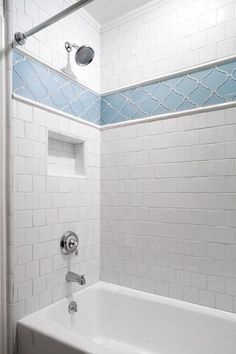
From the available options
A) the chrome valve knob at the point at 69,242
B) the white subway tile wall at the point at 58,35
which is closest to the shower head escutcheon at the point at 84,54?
the white subway tile wall at the point at 58,35

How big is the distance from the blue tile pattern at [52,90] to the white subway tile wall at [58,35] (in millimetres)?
77

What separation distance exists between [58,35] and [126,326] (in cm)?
216

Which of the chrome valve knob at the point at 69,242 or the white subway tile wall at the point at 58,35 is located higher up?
the white subway tile wall at the point at 58,35

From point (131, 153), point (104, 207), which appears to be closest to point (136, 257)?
point (104, 207)

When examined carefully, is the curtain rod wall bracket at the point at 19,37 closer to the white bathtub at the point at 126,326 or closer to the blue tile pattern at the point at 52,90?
the blue tile pattern at the point at 52,90

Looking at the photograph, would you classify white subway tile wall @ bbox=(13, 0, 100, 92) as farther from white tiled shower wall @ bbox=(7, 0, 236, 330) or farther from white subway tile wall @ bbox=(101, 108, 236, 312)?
white subway tile wall @ bbox=(101, 108, 236, 312)

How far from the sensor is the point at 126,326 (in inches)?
70.8

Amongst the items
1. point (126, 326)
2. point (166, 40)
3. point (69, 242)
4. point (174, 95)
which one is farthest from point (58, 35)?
point (126, 326)

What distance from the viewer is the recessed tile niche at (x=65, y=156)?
5.78ft

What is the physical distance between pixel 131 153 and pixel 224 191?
29.0 inches

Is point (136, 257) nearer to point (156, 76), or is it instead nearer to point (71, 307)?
point (71, 307)

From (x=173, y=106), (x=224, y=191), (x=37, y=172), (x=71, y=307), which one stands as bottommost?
(x=71, y=307)

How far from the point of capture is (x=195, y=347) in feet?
5.07

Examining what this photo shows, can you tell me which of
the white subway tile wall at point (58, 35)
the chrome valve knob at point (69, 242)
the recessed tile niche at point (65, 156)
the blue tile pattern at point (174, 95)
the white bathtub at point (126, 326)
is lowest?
the white bathtub at point (126, 326)
